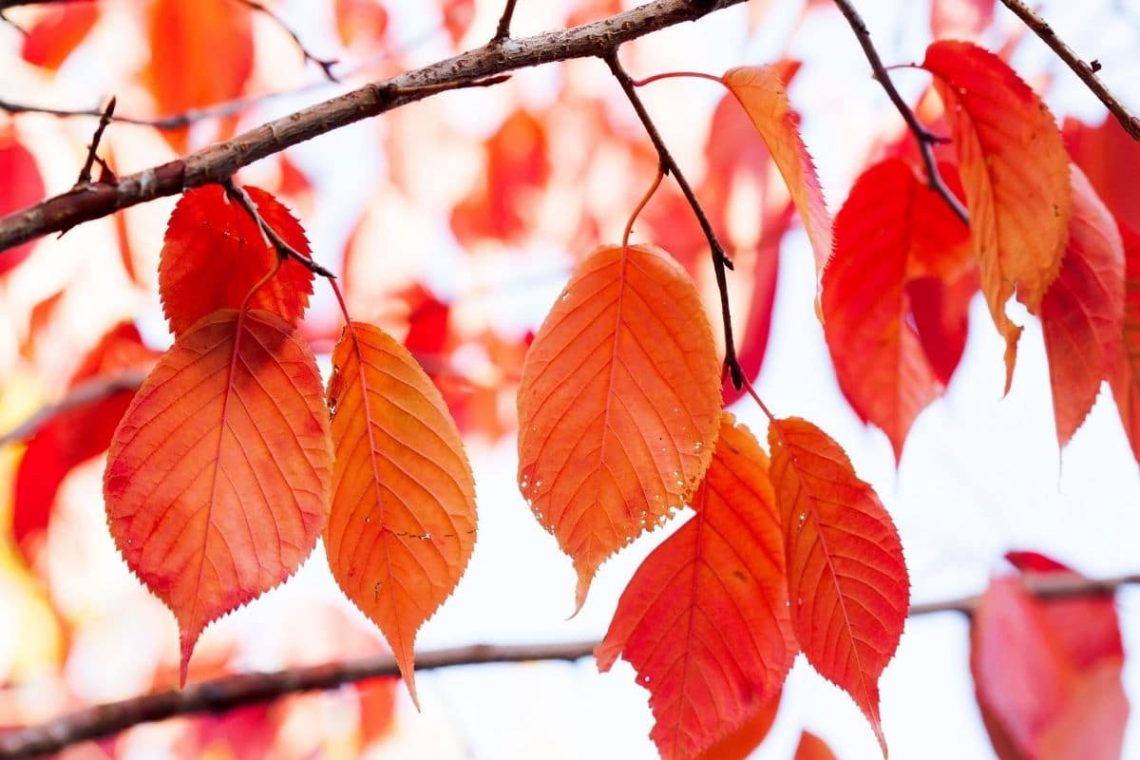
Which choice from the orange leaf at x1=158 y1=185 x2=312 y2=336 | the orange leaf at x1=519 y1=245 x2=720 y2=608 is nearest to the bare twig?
the orange leaf at x1=519 y1=245 x2=720 y2=608

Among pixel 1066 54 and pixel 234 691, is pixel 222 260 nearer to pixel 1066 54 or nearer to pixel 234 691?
pixel 1066 54

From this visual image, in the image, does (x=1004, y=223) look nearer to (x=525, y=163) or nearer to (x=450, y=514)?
(x=450, y=514)

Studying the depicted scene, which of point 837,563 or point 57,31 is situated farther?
point 57,31

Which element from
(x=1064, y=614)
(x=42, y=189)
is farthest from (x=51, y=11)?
(x=1064, y=614)

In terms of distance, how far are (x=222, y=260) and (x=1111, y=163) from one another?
65 cm

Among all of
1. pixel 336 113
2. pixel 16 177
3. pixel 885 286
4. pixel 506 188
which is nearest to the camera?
pixel 336 113

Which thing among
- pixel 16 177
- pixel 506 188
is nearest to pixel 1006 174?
pixel 506 188

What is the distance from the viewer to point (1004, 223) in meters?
0.34

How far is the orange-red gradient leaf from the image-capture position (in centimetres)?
30

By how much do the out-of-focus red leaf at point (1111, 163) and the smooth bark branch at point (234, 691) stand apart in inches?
20.3

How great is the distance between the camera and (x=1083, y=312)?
37cm

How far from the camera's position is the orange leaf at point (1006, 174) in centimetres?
33

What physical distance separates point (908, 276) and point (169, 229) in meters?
0.38

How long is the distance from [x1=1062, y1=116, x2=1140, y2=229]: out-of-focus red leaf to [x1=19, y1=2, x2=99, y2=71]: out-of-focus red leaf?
32.2 inches
